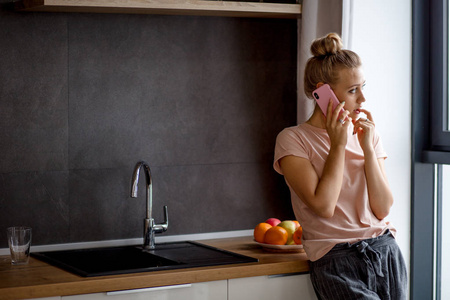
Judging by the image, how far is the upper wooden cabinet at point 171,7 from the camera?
2.43 m

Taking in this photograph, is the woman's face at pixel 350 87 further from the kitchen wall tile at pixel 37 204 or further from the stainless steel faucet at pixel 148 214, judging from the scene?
the kitchen wall tile at pixel 37 204

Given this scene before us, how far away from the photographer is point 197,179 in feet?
9.32

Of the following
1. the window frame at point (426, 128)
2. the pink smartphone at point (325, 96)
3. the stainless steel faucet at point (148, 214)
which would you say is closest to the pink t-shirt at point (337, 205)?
the pink smartphone at point (325, 96)

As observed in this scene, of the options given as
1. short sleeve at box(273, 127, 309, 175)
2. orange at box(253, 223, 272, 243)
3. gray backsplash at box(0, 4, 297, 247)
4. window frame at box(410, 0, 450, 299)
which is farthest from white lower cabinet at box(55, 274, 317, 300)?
window frame at box(410, 0, 450, 299)

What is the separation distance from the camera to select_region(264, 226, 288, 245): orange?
2.47m

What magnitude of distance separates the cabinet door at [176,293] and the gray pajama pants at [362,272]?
34 cm

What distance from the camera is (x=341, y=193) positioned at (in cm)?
227

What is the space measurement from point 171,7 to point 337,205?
38.3 inches

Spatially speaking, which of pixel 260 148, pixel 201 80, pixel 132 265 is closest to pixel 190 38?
A: pixel 201 80

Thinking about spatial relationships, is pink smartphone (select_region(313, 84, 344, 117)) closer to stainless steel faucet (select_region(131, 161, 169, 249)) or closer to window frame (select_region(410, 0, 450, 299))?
stainless steel faucet (select_region(131, 161, 169, 249))

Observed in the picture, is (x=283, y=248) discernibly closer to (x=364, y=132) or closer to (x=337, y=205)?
(x=337, y=205)

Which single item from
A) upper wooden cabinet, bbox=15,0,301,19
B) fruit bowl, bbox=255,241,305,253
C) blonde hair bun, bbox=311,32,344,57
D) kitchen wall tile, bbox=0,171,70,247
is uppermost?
upper wooden cabinet, bbox=15,0,301,19

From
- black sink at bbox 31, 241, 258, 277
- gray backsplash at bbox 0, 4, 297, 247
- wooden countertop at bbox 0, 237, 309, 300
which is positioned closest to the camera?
wooden countertop at bbox 0, 237, 309, 300

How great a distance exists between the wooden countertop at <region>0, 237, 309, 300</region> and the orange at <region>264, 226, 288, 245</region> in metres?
0.05
